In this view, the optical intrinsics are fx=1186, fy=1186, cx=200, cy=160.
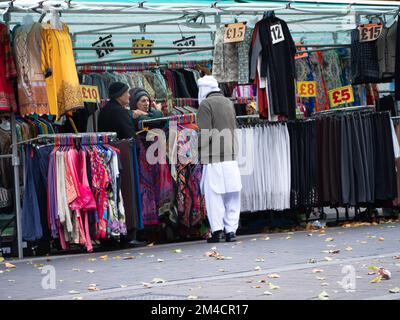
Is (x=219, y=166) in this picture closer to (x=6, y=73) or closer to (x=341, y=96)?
(x=6, y=73)

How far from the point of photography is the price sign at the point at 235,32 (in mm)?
15742

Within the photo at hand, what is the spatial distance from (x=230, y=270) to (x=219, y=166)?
3389 mm

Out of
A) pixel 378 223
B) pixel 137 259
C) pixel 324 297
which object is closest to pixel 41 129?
pixel 137 259

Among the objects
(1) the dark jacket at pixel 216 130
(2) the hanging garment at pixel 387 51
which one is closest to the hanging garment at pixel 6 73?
(1) the dark jacket at pixel 216 130

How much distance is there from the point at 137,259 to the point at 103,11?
3.36 metres

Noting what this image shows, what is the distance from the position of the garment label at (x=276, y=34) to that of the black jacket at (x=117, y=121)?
7.12ft

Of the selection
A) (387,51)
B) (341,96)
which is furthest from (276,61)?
(387,51)

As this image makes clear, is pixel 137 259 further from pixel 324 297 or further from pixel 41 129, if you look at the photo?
pixel 324 297

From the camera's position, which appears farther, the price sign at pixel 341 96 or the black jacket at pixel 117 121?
the price sign at pixel 341 96

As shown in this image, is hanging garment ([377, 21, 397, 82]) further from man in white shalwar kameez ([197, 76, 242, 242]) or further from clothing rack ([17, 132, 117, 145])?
clothing rack ([17, 132, 117, 145])

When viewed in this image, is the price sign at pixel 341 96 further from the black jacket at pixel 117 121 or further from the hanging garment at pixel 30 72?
the hanging garment at pixel 30 72

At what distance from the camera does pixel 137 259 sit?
13.1 m

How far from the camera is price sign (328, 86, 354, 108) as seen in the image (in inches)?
686

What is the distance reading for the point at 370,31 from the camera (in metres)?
17.2
